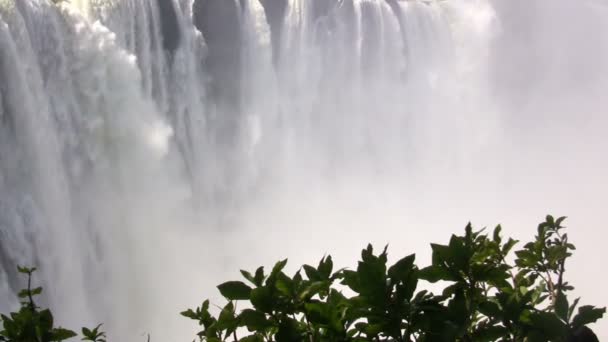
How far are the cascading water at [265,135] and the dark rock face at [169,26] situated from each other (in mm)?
52

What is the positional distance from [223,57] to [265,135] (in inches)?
133

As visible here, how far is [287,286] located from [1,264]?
8.49 meters

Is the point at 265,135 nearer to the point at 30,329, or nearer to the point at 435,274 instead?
the point at 30,329

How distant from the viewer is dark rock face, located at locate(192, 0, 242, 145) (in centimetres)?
1462

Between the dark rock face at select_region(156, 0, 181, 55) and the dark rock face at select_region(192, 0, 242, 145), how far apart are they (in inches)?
46.3

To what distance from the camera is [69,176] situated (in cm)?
1009

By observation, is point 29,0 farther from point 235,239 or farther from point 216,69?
point 235,239

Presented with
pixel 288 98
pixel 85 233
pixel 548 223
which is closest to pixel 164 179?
pixel 85 233

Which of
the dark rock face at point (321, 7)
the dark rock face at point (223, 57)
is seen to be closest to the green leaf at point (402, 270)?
the dark rock face at point (223, 57)

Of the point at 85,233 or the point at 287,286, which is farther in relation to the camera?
the point at 85,233

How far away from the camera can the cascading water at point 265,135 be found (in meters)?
9.43

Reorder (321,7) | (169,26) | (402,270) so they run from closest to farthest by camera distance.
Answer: (402,270), (169,26), (321,7)

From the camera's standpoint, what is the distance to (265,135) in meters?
17.6

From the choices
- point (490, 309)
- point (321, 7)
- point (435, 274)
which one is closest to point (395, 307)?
point (435, 274)
